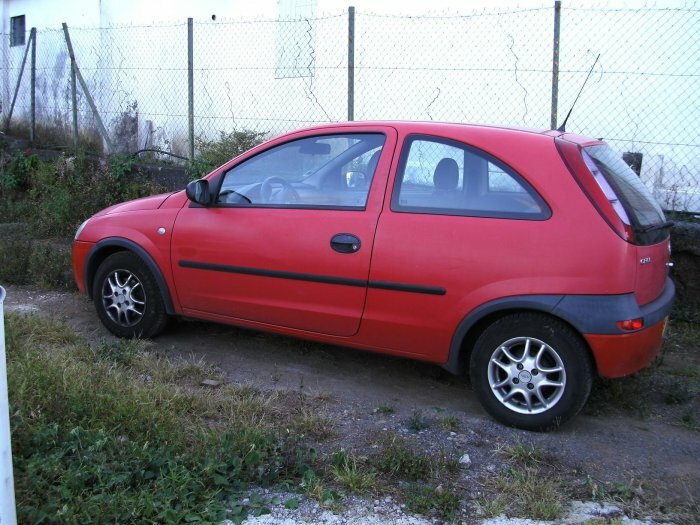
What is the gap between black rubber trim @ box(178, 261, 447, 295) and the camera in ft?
14.1

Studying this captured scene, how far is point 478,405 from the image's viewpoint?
15.1ft

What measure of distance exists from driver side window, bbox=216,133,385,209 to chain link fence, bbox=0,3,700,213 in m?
2.85

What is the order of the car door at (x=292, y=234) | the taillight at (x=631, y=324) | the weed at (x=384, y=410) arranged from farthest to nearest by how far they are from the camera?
the car door at (x=292, y=234) → the weed at (x=384, y=410) → the taillight at (x=631, y=324)

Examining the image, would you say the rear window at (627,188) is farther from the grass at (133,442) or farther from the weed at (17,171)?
the weed at (17,171)

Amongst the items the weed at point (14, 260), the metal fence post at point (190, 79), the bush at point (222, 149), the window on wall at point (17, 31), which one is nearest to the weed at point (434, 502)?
the weed at point (14, 260)

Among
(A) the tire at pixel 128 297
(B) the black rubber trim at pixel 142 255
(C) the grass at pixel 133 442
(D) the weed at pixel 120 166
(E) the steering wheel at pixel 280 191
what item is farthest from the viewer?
(D) the weed at pixel 120 166

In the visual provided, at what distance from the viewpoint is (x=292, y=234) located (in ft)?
15.5

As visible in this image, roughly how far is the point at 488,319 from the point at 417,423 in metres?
0.71

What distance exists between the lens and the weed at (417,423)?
415 centimetres

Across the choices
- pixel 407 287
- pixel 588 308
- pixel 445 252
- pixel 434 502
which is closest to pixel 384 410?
pixel 407 287

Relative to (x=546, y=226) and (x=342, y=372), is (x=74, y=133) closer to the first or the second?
(x=342, y=372)

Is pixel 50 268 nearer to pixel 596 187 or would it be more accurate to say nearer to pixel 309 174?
pixel 309 174

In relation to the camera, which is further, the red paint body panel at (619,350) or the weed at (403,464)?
the red paint body panel at (619,350)

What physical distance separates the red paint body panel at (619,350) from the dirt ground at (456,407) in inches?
17.2
